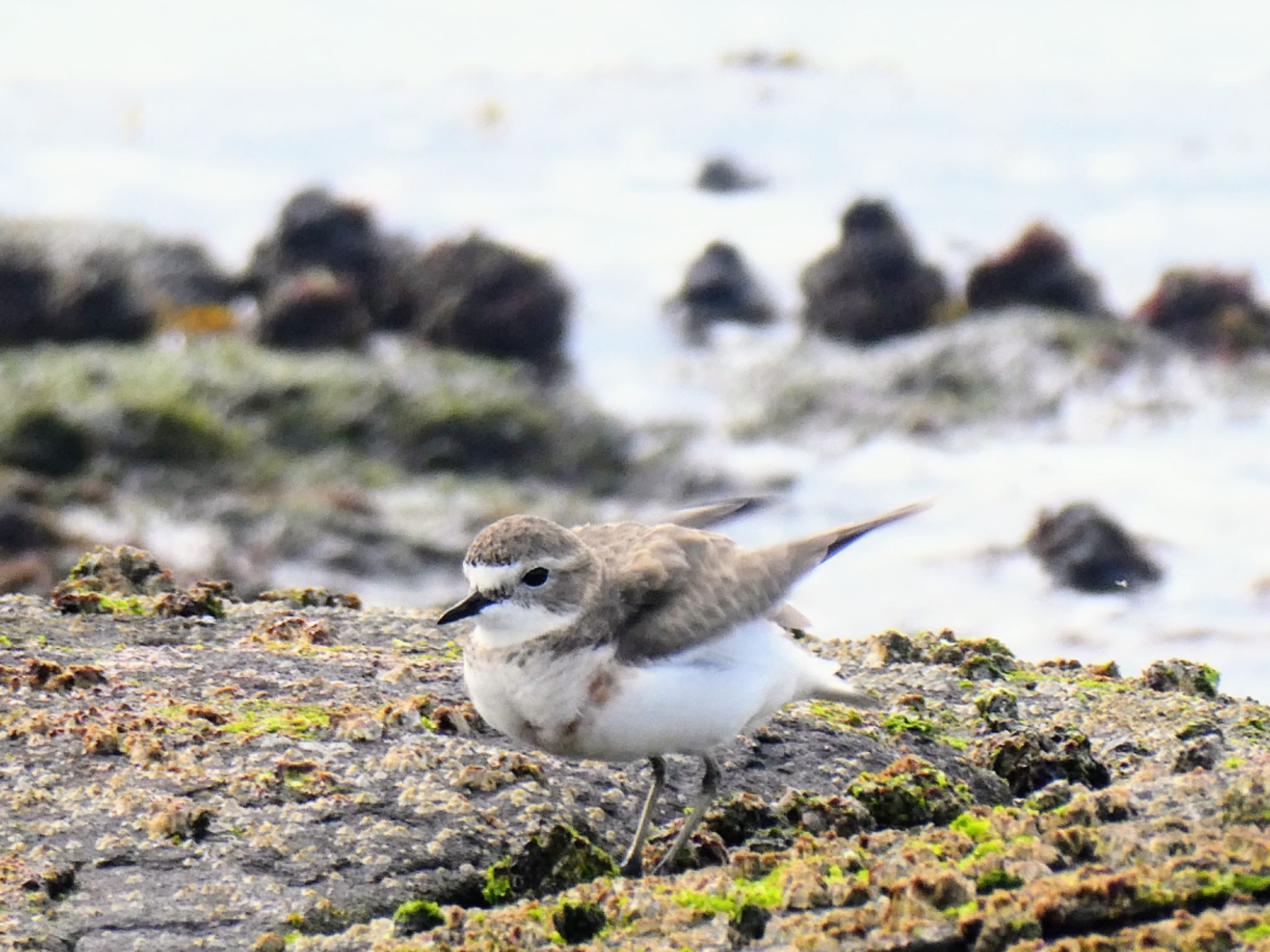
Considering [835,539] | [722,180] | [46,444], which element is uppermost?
[722,180]

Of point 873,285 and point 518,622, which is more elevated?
point 873,285

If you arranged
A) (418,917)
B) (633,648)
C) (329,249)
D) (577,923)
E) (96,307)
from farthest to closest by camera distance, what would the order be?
(329,249), (96,307), (633,648), (418,917), (577,923)

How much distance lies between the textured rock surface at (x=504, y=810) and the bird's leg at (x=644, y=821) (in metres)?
0.08

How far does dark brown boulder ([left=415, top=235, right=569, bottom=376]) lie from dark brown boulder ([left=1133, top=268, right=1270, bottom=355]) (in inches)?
209

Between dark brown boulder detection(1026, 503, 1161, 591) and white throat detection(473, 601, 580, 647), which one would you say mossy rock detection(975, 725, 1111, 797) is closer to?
white throat detection(473, 601, 580, 647)

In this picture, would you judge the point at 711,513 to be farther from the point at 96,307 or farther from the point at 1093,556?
the point at 96,307

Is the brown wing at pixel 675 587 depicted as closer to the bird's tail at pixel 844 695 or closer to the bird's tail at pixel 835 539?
the bird's tail at pixel 835 539

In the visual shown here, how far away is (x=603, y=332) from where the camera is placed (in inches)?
624

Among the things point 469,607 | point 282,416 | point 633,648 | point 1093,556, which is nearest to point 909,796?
point 633,648

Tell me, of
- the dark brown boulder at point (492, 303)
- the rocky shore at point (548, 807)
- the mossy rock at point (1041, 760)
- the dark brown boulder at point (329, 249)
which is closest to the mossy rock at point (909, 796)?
the rocky shore at point (548, 807)

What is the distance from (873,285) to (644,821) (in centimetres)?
1206

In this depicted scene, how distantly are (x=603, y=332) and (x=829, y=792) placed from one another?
11521 mm

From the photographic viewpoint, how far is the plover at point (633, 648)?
13.9 ft

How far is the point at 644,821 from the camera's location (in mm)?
4219
